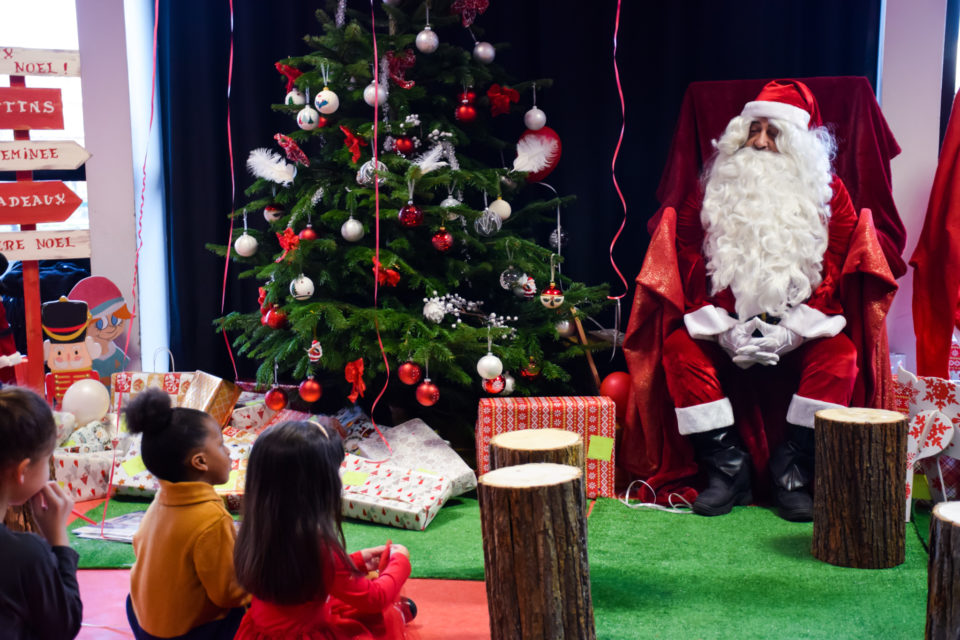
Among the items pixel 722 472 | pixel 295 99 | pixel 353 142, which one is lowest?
pixel 722 472

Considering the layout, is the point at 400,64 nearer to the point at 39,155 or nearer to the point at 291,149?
the point at 291,149

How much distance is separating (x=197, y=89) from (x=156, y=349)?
1.42 metres

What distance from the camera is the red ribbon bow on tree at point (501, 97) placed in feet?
13.9

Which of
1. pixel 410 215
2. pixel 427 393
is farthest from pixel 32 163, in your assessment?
pixel 427 393

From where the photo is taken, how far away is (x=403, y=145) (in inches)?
157

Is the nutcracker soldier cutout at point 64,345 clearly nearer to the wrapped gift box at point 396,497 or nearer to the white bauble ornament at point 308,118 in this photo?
the white bauble ornament at point 308,118

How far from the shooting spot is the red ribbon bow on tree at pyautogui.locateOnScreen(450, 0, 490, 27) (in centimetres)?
420

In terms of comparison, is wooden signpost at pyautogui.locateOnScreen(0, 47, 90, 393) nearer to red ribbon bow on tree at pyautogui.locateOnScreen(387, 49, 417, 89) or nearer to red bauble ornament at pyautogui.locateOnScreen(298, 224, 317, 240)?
red bauble ornament at pyautogui.locateOnScreen(298, 224, 317, 240)

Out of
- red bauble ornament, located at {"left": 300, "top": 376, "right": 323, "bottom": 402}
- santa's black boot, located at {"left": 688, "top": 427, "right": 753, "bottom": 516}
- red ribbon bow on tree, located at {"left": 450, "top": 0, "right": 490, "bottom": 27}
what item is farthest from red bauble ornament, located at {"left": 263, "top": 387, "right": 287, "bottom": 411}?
red ribbon bow on tree, located at {"left": 450, "top": 0, "right": 490, "bottom": 27}

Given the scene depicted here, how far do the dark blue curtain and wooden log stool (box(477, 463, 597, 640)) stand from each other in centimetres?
266

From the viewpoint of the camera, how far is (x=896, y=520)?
2930 mm

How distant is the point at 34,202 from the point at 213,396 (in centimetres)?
128

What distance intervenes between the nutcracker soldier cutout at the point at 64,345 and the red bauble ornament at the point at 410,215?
159 cm

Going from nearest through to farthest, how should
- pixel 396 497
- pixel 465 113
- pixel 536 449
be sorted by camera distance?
1. pixel 536 449
2. pixel 396 497
3. pixel 465 113
